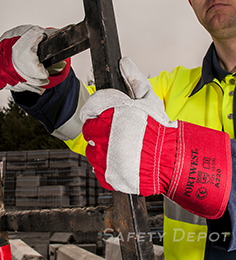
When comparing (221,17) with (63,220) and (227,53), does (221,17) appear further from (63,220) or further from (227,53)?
(63,220)

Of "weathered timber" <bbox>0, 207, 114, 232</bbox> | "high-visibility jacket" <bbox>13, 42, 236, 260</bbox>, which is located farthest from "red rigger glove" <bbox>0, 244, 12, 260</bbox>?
"high-visibility jacket" <bbox>13, 42, 236, 260</bbox>

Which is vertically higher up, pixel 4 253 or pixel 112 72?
pixel 112 72

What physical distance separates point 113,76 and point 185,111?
80cm

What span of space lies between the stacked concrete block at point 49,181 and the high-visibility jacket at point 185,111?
451 cm

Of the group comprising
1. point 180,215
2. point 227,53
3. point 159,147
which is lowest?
point 180,215

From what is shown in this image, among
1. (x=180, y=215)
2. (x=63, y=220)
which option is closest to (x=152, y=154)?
(x=63, y=220)

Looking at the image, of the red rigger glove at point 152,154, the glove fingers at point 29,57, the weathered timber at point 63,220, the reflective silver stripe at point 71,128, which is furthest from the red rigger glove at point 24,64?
the weathered timber at point 63,220

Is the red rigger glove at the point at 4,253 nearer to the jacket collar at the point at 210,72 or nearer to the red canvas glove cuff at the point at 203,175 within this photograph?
the red canvas glove cuff at the point at 203,175

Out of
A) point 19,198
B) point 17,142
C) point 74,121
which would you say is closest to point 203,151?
point 74,121

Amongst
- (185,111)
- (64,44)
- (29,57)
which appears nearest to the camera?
(64,44)

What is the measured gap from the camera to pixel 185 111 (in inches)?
62.3

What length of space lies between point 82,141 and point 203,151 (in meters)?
0.97

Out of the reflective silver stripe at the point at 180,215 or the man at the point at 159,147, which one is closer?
the man at the point at 159,147

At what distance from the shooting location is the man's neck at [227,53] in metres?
1.55
